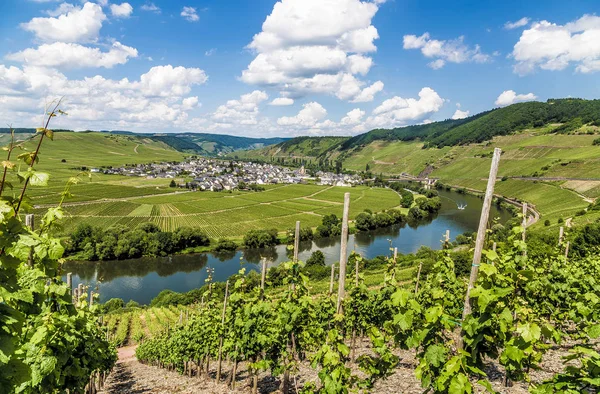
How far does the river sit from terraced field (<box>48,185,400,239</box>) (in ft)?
39.7

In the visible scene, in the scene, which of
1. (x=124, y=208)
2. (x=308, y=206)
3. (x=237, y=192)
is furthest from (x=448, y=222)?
(x=124, y=208)

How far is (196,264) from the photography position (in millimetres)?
62125

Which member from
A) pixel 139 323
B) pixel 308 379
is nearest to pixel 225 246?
pixel 139 323

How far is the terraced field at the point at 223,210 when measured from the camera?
81.9 meters

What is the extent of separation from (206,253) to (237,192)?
234ft

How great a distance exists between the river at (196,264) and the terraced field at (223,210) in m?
12.1

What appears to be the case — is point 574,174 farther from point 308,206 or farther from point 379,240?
point 308,206

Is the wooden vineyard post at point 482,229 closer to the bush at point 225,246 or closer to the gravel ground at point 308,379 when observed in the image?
the gravel ground at point 308,379

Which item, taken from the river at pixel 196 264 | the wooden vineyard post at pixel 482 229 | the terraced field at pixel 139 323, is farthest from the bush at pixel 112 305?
the wooden vineyard post at pixel 482 229

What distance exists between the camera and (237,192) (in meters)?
137

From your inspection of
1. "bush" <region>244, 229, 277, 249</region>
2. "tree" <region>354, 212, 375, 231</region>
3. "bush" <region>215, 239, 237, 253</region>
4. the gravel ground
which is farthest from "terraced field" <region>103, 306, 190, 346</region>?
"tree" <region>354, 212, 375, 231</region>

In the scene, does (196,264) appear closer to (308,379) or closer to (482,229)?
(308,379)

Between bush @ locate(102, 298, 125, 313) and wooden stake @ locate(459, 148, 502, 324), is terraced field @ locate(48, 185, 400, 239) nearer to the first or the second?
bush @ locate(102, 298, 125, 313)

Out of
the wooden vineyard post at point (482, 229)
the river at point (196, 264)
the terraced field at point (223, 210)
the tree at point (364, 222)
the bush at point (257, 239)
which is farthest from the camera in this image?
the tree at point (364, 222)
